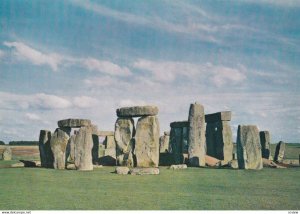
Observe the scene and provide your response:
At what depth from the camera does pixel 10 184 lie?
31.1 feet

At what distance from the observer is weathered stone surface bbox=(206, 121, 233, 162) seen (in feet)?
62.3

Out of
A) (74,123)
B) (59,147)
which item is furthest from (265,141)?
(59,147)

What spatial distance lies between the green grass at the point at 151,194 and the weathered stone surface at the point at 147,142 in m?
3.74

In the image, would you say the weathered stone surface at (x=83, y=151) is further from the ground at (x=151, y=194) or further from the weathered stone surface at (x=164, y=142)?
the weathered stone surface at (x=164, y=142)

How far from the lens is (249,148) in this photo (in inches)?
574

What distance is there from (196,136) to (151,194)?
9538 millimetres

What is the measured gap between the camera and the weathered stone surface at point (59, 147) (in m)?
15.1

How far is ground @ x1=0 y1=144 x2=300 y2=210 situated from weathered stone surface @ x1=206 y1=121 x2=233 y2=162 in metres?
8.07

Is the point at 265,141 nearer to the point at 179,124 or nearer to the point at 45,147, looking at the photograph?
the point at 179,124

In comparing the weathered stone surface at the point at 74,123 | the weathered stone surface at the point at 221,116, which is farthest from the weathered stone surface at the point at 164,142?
the weathered stone surface at the point at 74,123

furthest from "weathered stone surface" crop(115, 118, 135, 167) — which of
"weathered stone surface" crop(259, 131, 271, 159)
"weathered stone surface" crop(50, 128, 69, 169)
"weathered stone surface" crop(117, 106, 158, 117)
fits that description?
"weathered stone surface" crop(259, 131, 271, 159)

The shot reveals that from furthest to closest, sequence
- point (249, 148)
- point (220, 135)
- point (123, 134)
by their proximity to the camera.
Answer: point (220, 135), point (123, 134), point (249, 148)

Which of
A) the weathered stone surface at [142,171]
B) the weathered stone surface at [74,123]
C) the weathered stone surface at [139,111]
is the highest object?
the weathered stone surface at [139,111]

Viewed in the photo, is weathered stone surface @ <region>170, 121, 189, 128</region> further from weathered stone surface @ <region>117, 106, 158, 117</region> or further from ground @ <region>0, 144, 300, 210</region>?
ground @ <region>0, 144, 300, 210</region>
